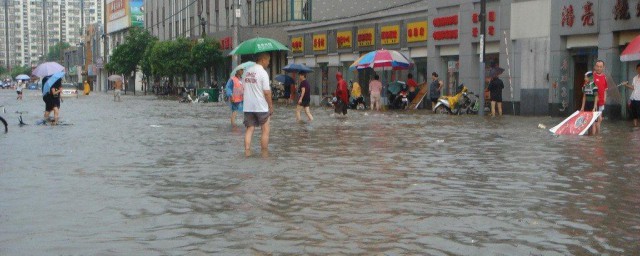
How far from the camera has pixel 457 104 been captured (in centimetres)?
3044

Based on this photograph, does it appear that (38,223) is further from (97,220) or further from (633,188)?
(633,188)

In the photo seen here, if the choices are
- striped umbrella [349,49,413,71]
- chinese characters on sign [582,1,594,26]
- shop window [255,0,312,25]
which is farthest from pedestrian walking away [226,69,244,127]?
shop window [255,0,312,25]

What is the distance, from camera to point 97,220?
24.8ft

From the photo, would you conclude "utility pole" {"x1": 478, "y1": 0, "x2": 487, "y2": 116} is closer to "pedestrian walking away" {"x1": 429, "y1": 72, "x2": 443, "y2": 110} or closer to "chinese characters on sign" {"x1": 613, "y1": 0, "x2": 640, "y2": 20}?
"chinese characters on sign" {"x1": 613, "y1": 0, "x2": 640, "y2": 20}

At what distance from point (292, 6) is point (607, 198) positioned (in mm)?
49512

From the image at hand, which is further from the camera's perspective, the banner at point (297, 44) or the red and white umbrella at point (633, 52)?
the banner at point (297, 44)

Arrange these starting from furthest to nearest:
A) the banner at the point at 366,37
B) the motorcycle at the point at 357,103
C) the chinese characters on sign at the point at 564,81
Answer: the banner at the point at 366,37 < the motorcycle at the point at 357,103 < the chinese characters on sign at the point at 564,81

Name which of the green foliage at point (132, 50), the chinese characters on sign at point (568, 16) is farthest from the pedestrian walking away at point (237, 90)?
the green foliage at point (132, 50)

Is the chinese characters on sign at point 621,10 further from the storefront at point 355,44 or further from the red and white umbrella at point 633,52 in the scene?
the storefront at point 355,44

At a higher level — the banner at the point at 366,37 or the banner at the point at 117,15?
the banner at the point at 117,15

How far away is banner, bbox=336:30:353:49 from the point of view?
148 feet

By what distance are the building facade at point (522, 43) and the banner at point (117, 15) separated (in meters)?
79.4

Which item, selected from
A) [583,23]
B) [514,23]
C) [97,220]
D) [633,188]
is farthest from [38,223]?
[514,23]

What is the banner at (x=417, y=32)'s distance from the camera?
1478 inches
